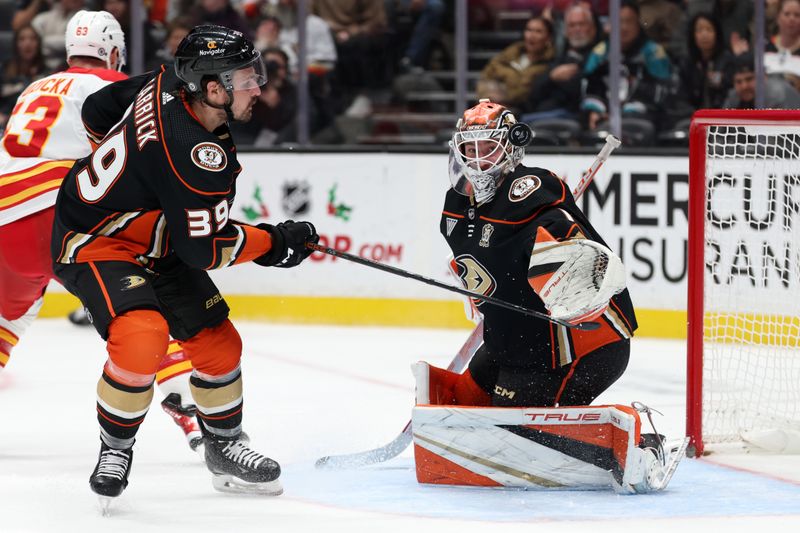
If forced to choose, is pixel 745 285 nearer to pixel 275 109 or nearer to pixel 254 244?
pixel 254 244

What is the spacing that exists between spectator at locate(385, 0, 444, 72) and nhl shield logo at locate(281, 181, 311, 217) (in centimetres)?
92

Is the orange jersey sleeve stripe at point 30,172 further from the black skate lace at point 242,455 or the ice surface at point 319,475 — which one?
the black skate lace at point 242,455

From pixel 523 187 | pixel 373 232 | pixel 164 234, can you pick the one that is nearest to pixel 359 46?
pixel 373 232

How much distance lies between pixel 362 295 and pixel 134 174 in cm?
325

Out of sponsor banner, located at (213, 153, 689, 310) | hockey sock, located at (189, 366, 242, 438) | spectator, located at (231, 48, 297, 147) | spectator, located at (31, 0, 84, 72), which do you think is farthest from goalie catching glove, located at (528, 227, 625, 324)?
spectator, located at (31, 0, 84, 72)

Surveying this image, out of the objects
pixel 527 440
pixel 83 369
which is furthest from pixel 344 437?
pixel 83 369

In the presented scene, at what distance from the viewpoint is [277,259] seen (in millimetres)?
2994

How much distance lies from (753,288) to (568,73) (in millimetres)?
1957

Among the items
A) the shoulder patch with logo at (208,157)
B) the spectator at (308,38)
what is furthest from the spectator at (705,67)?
the shoulder patch with logo at (208,157)

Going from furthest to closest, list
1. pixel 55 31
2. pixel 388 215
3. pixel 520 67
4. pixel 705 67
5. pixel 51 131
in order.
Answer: pixel 55 31 → pixel 520 67 → pixel 388 215 → pixel 705 67 → pixel 51 131

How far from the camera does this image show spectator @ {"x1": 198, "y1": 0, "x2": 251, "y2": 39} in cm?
668

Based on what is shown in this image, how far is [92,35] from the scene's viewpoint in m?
3.91

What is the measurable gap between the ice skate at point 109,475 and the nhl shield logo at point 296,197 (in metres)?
3.21

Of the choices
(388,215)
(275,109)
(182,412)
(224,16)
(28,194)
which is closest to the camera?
(182,412)
